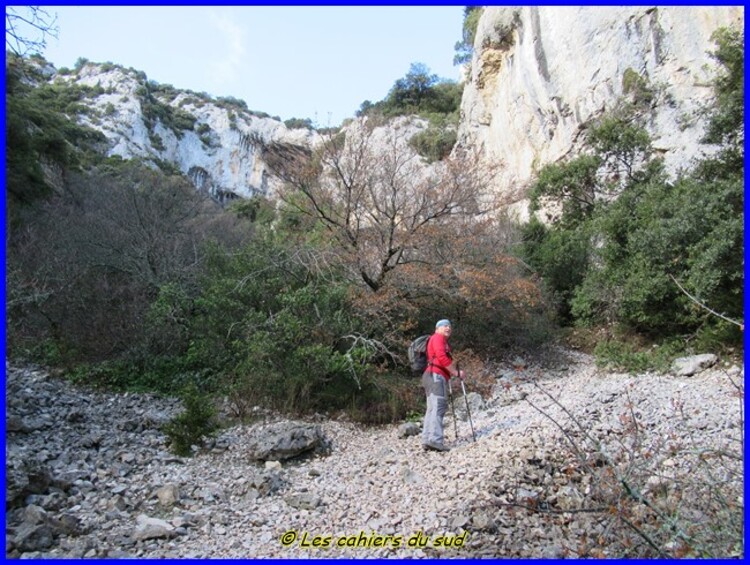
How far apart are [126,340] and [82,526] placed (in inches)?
227

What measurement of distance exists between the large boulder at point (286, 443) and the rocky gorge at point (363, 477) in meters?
0.02

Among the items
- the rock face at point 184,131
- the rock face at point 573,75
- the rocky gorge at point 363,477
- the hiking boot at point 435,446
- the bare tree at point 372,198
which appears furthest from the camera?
the rock face at point 184,131

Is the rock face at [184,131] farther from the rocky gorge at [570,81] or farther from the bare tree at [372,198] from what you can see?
the bare tree at [372,198]

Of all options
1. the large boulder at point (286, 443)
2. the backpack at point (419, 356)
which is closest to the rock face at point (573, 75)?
the backpack at point (419, 356)

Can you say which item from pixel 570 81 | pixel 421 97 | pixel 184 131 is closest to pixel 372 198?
pixel 570 81

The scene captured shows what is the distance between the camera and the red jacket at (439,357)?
588 centimetres

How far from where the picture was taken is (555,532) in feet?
12.7

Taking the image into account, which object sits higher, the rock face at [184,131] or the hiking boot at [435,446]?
the rock face at [184,131]

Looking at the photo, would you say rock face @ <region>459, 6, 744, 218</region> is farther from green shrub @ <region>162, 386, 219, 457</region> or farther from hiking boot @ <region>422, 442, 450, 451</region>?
green shrub @ <region>162, 386, 219, 457</region>

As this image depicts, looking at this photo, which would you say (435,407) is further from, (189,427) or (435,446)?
(189,427)

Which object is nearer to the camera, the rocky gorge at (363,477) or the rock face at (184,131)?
the rocky gorge at (363,477)

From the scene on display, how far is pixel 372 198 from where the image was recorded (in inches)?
416

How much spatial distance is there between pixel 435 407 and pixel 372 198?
19.3 feet

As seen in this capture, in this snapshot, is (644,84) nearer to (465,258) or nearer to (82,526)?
(465,258)
